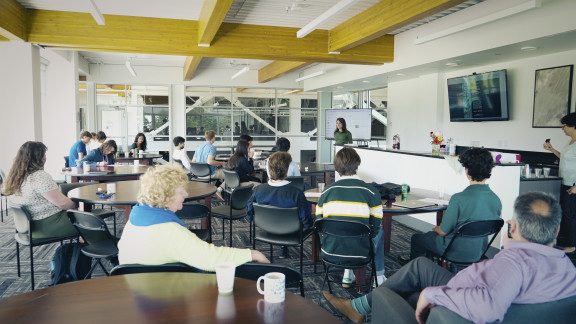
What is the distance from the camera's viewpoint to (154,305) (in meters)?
1.36

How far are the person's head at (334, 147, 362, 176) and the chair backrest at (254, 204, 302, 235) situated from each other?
52 cm

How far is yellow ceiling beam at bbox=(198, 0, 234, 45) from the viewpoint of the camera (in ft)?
15.7

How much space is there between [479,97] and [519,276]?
A: 253 inches

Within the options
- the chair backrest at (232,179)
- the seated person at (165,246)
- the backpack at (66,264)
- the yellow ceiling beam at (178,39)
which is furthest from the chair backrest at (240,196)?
the yellow ceiling beam at (178,39)

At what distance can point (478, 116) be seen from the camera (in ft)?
23.7

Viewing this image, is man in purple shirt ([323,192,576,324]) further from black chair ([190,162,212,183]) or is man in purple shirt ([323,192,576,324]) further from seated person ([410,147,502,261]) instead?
black chair ([190,162,212,183])

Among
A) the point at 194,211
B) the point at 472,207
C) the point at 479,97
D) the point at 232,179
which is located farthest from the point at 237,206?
the point at 479,97

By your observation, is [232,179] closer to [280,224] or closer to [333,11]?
[280,224]

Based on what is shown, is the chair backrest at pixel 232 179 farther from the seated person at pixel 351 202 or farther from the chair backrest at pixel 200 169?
the seated person at pixel 351 202

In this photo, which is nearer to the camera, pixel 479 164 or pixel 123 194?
pixel 479 164

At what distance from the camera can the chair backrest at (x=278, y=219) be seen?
341 centimetres

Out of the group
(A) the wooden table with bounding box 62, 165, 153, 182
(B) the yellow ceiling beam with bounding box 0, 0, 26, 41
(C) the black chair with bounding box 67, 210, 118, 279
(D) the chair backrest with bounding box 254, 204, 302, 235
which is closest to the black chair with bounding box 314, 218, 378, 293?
(D) the chair backrest with bounding box 254, 204, 302, 235

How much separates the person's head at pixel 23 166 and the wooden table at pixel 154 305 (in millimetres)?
2456

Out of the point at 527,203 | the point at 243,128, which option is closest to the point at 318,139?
the point at 243,128
